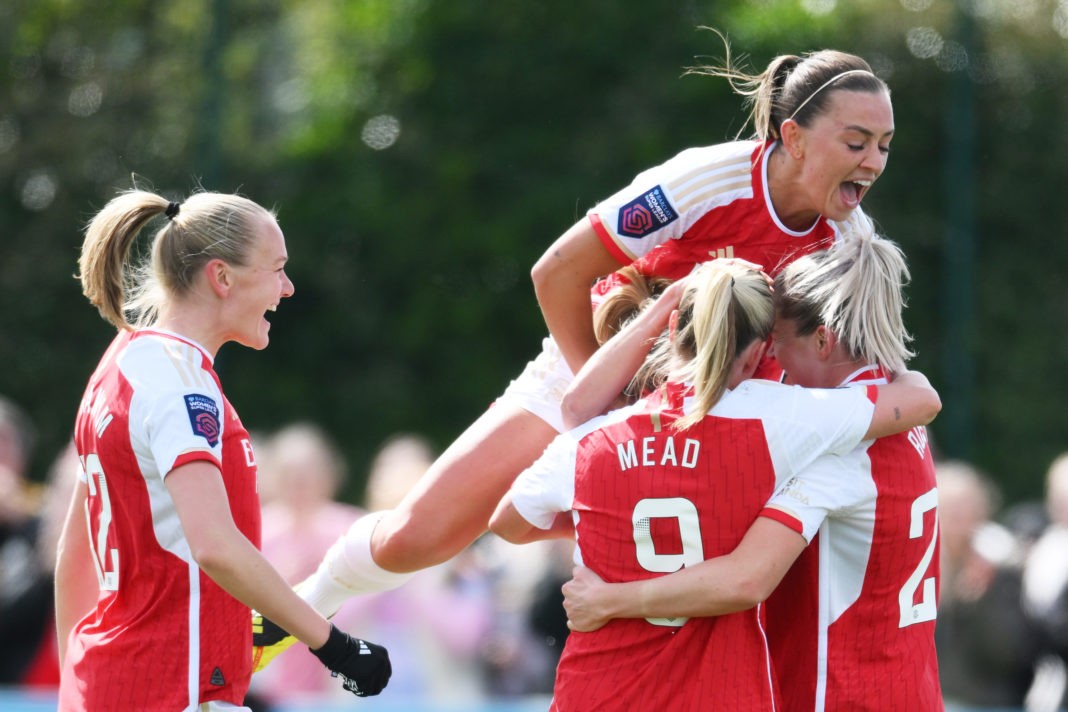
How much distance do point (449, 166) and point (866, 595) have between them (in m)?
9.77

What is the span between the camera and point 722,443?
2777 millimetres

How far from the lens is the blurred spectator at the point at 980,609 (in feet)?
20.7

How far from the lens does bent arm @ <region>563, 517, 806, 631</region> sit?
2.74 metres

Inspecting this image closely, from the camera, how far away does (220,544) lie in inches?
107

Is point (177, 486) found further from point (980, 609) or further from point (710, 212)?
point (980, 609)

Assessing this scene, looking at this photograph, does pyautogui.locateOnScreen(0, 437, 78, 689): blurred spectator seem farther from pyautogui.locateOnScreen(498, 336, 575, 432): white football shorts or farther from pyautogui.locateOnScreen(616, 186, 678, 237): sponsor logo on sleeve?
pyautogui.locateOnScreen(616, 186, 678, 237): sponsor logo on sleeve

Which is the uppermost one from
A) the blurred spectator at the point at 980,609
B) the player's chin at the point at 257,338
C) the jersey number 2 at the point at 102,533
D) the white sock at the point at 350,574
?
the player's chin at the point at 257,338

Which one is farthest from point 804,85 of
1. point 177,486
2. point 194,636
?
point 194,636

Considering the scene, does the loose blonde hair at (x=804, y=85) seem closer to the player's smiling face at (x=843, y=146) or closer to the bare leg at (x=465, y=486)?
the player's smiling face at (x=843, y=146)

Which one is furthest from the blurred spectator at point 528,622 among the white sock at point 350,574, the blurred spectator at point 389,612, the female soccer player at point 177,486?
the female soccer player at point 177,486

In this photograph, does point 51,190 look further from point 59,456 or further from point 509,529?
point 509,529

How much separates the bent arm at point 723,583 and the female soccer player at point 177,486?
58 cm

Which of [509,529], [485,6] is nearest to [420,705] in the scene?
[509,529]

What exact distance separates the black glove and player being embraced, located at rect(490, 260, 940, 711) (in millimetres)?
376
